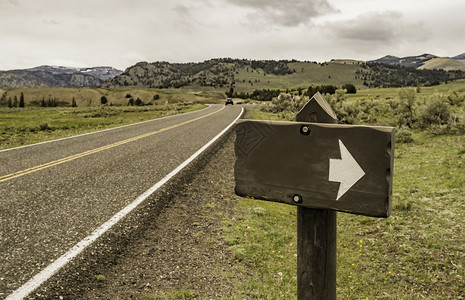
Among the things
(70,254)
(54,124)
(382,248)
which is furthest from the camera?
(54,124)

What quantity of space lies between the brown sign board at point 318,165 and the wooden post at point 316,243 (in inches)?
5.9

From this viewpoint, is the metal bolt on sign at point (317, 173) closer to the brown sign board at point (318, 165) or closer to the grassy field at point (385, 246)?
the brown sign board at point (318, 165)

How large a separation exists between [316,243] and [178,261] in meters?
2.30

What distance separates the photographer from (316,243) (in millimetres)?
1783

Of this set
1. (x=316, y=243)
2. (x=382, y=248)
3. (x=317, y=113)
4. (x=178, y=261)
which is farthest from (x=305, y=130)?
(x=382, y=248)

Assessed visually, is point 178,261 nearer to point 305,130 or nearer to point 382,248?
point 305,130

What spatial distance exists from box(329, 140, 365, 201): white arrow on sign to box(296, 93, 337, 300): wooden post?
0.24m

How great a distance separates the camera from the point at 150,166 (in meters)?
7.71

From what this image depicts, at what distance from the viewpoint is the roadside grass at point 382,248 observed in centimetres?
334

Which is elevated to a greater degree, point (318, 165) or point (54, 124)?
point (318, 165)

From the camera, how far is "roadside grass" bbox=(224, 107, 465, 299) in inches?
132

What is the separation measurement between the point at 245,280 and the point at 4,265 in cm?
272

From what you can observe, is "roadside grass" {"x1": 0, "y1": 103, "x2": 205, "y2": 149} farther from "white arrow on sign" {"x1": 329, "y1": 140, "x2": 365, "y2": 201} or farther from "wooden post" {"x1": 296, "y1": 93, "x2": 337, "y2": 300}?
"white arrow on sign" {"x1": 329, "y1": 140, "x2": 365, "y2": 201}

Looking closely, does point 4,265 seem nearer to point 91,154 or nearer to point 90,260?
point 90,260
